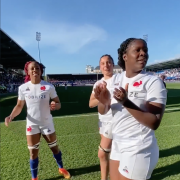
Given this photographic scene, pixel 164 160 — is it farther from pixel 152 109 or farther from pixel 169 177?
pixel 152 109

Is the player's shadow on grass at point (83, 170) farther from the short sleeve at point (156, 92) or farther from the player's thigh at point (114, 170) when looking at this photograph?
the short sleeve at point (156, 92)

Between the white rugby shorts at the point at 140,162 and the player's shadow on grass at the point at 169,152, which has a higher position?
the white rugby shorts at the point at 140,162

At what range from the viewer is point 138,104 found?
133 centimetres

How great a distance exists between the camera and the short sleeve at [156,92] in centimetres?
127

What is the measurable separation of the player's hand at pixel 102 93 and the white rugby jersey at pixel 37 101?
1484 millimetres

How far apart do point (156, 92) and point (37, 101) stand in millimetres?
2017

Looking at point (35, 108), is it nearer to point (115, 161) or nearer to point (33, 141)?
point (33, 141)

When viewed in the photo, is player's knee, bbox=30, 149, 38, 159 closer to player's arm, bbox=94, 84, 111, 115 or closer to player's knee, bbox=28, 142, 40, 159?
player's knee, bbox=28, 142, 40, 159

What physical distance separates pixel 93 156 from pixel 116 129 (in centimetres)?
278

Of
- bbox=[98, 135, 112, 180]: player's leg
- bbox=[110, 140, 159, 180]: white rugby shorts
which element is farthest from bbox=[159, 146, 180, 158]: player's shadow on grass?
bbox=[110, 140, 159, 180]: white rugby shorts

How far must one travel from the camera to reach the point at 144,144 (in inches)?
52.8

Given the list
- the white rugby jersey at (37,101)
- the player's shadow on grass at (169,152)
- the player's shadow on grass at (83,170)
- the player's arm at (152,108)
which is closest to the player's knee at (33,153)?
the white rugby jersey at (37,101)

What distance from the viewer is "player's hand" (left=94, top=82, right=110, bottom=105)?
1.53 m

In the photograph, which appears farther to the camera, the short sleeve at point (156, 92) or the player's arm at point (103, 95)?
the player's arm at point (103, 95)
